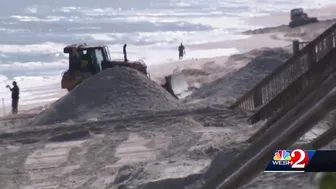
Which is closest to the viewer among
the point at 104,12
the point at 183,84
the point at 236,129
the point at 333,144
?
the point at 333,144

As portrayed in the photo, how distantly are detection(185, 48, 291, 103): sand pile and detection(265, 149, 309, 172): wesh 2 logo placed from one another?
597 inches

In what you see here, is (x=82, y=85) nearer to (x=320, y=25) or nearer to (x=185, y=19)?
(x=320, y=25)

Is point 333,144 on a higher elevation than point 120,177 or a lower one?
higher

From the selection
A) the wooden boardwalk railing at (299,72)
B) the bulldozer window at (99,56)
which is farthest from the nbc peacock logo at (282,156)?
the bulldozer window at (99,56)

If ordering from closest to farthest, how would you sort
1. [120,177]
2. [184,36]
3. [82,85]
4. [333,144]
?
1. [333,144]
2. [120,177]
3. [82,85]
4. [184,36]

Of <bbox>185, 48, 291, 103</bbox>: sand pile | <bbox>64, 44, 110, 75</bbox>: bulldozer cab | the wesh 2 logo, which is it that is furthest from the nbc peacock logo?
<bbox>64, 44, 110, 75</bbox>: bulldozer cab

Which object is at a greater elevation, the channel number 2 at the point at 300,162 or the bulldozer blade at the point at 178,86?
the channel number 2 at the point at 300,162

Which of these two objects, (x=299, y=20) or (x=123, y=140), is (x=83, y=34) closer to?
(x=299, y=20)

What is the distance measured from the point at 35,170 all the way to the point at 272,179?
648 cm

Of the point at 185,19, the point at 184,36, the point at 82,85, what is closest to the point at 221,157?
the point at 82,85

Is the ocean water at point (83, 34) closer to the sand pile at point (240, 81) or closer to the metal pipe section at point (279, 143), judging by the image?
the sand pile at point (240, 81)

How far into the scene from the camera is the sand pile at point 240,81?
79.8ft

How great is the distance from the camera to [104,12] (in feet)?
374

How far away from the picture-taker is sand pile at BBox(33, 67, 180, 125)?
22.6 meters
